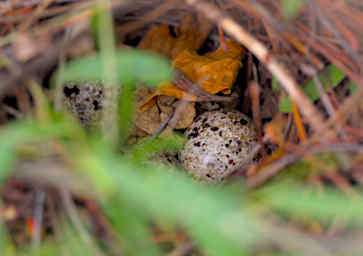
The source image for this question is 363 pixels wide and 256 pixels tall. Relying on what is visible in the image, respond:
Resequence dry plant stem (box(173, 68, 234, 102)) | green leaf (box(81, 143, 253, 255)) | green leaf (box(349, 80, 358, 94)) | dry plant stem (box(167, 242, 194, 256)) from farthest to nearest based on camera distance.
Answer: dry plant stem (box(173, 68, 234, 102)) < green leaf (box(349, 80, 358, 94)) < dry plant stem (box(167, 242, 194, 256)) < green leaf (box(81, 143, 253, 255))

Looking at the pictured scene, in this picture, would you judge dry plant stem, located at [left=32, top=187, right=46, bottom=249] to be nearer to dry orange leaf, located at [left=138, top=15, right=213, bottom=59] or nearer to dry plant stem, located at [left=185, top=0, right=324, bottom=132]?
dry plant stem, located at [left=185, top=0, right=324, bottom=132]

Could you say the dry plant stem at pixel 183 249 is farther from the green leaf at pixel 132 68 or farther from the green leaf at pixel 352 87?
the green leaf at pixel 352 87

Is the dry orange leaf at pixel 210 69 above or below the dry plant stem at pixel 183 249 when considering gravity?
above

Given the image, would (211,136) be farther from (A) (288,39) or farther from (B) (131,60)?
(B) (131,60)

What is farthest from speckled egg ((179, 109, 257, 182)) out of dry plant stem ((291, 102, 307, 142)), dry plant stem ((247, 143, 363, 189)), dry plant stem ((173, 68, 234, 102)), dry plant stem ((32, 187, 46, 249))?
dry plant stem ((32, 187, 46, 249))

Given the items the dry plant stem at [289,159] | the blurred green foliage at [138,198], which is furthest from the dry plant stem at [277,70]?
the blurred green foliage at [138,198]

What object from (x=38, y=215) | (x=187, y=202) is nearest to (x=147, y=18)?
(x=38, y=215)

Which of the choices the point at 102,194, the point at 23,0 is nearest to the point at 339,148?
the point at 102,194
